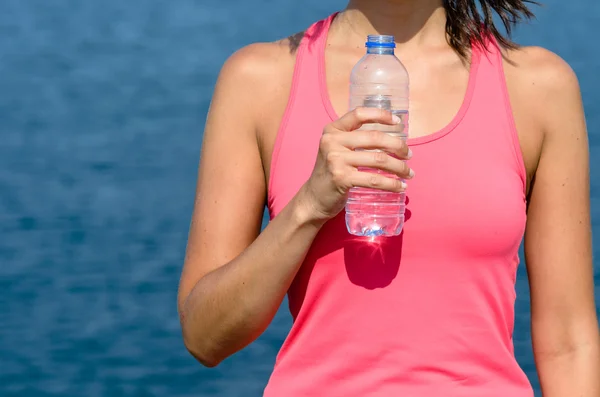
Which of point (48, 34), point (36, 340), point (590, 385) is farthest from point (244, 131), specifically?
point (48, 34)

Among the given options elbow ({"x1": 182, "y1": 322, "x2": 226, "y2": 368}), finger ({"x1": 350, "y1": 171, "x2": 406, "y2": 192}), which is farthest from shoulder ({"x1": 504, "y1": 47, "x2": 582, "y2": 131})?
elbow ({"x1": 182, "y1": 322, "x2": 226, "y2": 368})

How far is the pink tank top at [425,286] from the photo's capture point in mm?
1982

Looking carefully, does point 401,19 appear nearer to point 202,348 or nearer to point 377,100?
point 377,100

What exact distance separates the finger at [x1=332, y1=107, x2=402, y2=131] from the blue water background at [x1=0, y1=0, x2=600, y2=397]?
3605 mm

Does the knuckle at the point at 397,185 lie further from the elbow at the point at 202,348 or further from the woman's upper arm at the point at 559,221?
the elbow at the point at 202,348

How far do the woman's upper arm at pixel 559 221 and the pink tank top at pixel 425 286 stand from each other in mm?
84

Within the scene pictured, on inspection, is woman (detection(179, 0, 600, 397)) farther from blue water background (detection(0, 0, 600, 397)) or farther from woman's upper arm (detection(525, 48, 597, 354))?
blue water background (detection(0, 0, 600, 397))

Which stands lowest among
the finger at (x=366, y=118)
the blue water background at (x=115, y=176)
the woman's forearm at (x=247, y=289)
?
the blue water background at (x=115, y=176)

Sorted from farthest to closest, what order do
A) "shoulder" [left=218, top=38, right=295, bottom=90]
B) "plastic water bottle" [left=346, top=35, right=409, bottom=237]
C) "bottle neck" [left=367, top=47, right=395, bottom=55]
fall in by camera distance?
"shoulder" [left=218, top=38, right=295, bottom=90] → "plastic water bottle" [left=346, top=35, right=409, bottom=237] → "bottle neck" [left=367, top=47, right=395, bottom=55]

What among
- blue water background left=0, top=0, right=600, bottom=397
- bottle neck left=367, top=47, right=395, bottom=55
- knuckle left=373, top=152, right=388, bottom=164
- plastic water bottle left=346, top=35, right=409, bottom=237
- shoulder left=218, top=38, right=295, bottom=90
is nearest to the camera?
knuckle left=373, top=152, right=388, bottom=164

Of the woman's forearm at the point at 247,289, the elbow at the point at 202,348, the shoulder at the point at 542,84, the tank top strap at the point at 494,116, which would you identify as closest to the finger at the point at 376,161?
the woman's forearm at the point at 247,289

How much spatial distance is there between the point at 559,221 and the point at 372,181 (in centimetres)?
47

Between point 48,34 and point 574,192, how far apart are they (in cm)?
861

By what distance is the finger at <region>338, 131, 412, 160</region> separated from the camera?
181cm
